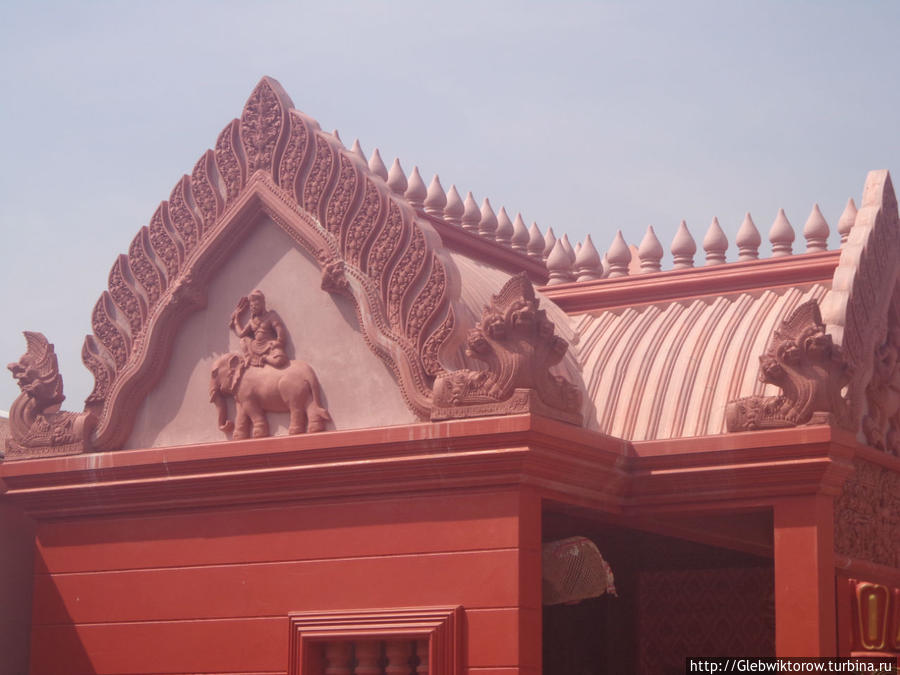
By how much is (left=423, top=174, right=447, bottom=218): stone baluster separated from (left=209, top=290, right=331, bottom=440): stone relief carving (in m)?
2.93

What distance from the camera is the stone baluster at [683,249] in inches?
470

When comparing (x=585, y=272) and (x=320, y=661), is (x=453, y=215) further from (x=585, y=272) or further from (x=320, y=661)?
(x=320, y=661)

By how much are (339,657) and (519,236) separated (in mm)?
5127

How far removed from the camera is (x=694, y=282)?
37.9 feet

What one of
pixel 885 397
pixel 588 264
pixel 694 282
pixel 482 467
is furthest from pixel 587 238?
pixel 482 467

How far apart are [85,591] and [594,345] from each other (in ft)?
13.9

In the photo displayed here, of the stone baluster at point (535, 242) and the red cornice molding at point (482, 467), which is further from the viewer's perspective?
the stone baluster at point (535, 242)

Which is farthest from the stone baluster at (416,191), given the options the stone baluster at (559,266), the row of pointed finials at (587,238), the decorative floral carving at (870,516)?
the decorative floral carving at (870,516)

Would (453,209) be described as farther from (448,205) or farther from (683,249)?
(683,249)

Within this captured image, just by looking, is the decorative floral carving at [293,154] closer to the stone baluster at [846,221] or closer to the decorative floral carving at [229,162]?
the decorative floral carving at [229,162]

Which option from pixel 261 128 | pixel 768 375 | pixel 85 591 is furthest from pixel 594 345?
pixel 85 591

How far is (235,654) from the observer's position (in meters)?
9.33

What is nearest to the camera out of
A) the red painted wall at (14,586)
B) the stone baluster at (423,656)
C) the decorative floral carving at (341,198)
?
the stone baluster at (423,656)

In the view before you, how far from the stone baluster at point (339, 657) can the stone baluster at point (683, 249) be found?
459cm
